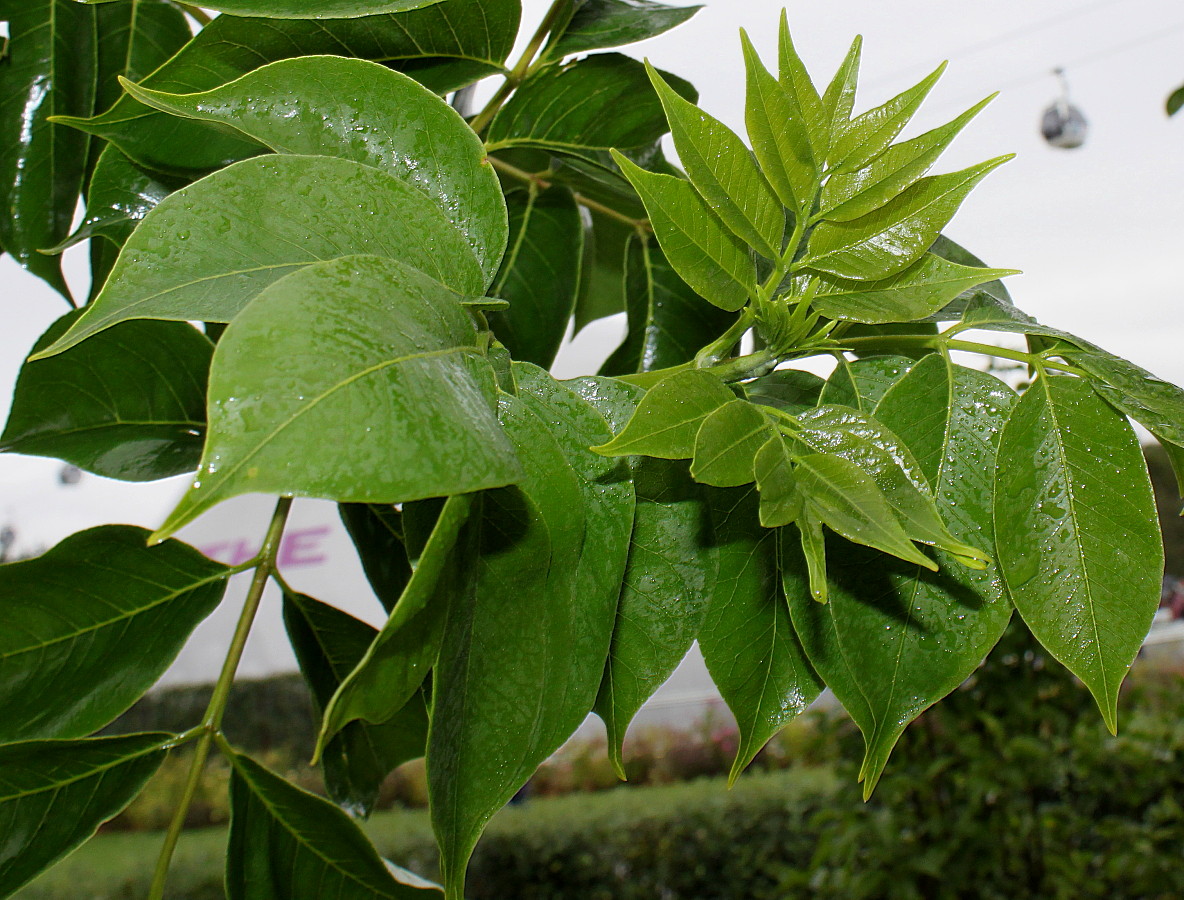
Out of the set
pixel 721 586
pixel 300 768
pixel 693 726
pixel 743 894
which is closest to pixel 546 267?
pixel 721 586

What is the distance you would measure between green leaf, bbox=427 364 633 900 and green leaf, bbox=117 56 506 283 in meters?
0.05

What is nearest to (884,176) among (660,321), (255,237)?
(255,237)

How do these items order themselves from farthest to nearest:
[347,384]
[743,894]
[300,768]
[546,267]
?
[300,768] → [743,894] → [546,267] → [347,384]

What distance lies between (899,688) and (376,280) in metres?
0.13

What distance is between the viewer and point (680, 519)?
199 millimetres

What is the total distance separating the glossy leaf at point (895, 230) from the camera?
178mm

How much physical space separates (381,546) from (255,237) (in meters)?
0.22

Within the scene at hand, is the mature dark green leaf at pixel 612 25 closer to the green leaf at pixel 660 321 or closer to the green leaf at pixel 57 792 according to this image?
the green leaf at pixel 660 321

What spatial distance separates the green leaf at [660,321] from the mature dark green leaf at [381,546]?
11cm

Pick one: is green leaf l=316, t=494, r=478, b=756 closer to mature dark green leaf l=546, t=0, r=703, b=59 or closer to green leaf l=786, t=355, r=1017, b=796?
green leaf l=786, t=355, r=1017, b=796

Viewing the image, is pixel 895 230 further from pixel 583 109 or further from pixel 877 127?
pixel 583 109

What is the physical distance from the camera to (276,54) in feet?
0.82

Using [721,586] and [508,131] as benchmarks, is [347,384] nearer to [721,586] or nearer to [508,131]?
[721,586]

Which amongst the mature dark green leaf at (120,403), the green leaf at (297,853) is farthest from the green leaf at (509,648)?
the mature dark green leaf at (120,403)
